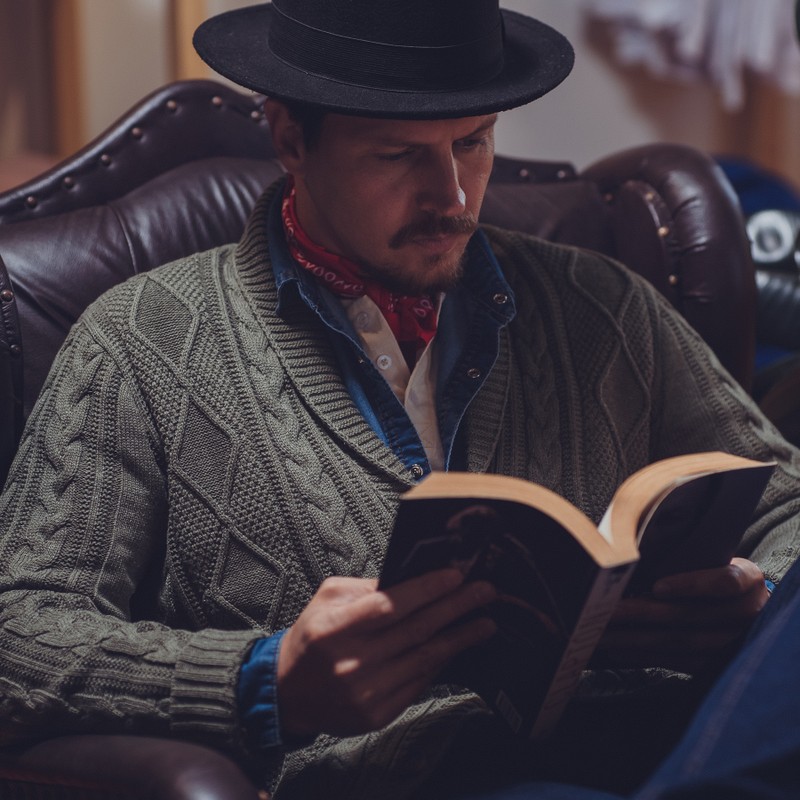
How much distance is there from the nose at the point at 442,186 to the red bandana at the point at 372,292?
5.0 inches

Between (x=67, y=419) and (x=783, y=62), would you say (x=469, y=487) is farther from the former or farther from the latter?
(x=783, y=62)

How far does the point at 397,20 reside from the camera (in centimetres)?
115

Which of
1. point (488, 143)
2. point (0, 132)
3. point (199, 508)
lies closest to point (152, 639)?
point (199, 508)

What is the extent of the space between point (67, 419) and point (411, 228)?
0.41 m

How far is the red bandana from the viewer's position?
4.26ft

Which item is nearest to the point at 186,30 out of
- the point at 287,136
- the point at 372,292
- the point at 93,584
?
the point at 287,136

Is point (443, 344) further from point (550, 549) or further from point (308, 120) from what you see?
point (550, 549)

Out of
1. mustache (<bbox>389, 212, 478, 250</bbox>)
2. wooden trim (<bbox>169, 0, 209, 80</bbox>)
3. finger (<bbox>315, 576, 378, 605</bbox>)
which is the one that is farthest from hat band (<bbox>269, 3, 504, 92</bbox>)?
wooden trim (<bbox>169, 0, 209, 80</bbox>)

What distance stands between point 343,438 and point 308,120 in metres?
0.35

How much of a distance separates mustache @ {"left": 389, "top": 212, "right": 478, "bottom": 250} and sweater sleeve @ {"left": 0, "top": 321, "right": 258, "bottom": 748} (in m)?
0.33

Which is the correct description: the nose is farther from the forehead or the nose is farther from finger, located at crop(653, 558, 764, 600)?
finger, located at crop(653, 558, 764, 600)

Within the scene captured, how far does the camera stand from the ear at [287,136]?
1293mm

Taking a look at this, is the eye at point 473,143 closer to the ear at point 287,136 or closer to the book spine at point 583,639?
the ear at point 287,136

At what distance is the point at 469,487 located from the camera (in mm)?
851
